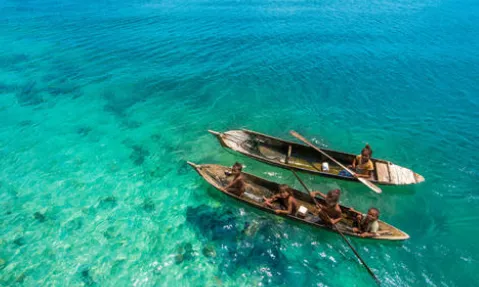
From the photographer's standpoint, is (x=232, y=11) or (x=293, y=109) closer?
(x=293, y=109)

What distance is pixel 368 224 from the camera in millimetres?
13008

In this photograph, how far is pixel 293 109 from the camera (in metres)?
→ 24.6

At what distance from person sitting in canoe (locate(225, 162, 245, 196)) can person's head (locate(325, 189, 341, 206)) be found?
15.7ft

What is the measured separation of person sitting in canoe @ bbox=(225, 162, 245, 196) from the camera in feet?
49.8

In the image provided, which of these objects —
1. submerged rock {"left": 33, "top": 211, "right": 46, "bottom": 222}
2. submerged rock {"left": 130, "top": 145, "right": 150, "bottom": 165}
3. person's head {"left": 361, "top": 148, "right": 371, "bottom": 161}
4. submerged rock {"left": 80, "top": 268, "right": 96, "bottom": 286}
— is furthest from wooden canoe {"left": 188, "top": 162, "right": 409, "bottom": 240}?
submerged rock {"left": 33, "top": 211, "right": 46, "bottom": 222}

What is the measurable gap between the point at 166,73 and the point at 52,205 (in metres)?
19.2

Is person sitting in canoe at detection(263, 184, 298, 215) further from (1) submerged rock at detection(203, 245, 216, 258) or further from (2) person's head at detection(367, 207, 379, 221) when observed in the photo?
(1) submerged rock at detection(203, 245, 216, 258)

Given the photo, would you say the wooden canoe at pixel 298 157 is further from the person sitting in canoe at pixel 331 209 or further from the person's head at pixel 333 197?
the person's head at pixel 333 197

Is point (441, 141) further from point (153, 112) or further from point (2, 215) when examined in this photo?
point (2, 215)

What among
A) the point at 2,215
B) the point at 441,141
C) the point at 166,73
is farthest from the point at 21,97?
the point at 441,141

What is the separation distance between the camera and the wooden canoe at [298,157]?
1608 centimetres

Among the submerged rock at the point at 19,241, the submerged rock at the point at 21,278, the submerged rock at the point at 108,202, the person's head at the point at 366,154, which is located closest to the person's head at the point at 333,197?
the person's head at the point at 366,154

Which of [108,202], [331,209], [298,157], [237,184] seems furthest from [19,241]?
[298,157]

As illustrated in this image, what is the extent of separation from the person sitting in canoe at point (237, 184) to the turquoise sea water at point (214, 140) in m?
1.21
